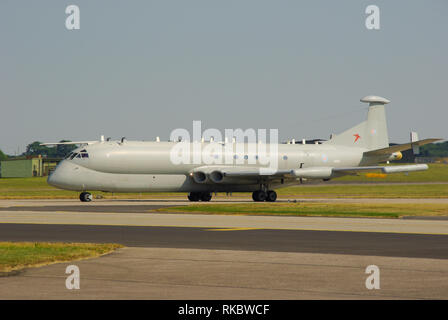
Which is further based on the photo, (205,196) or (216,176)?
(205,196)

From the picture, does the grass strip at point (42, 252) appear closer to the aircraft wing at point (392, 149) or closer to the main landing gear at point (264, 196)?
the main landing gear at point (264, 196)

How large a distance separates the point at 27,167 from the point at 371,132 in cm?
10804

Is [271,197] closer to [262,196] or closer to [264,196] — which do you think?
[264,196]

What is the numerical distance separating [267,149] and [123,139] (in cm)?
1155

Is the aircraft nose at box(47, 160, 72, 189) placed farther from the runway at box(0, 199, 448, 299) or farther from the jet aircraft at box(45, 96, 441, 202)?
the runway at box(0, 199, 448, 299)

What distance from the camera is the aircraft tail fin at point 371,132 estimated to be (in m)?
61.2

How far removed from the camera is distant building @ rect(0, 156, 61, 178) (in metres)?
154

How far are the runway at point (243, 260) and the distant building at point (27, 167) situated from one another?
128 meters

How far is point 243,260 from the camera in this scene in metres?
16.4

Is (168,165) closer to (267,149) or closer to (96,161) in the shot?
(96,161)

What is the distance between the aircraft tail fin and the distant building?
98339 mm

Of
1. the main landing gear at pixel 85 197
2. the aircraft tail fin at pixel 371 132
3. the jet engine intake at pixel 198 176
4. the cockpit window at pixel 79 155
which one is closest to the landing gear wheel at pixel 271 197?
the jet engine intake at pixel 198 176

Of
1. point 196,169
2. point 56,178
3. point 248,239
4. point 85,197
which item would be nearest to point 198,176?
point 196,169

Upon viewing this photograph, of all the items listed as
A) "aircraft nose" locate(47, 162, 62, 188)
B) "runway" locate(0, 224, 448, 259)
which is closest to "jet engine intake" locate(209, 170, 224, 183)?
"aircraft nose" locate(47, 162, 62, 188)
